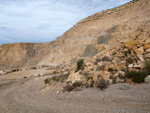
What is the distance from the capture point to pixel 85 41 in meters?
27.9

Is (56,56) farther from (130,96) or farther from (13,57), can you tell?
(130,96)

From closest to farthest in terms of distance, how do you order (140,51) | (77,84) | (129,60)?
(77,84) → (129,60) → (140,51)

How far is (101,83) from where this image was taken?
20.5 feet

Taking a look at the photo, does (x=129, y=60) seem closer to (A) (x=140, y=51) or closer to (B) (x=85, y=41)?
(A) (x=140, y=51)

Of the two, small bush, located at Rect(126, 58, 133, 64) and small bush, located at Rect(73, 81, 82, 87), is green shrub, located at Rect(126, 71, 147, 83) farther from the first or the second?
small bush, located at Rect(73, 81, 82, 87)

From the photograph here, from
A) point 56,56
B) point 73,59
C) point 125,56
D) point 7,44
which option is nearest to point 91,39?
point 73,59

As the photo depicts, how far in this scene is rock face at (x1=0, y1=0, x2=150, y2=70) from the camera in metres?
21.3

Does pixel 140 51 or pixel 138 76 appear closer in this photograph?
pixel 138 76

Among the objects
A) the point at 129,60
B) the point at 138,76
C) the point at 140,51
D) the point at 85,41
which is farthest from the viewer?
the point at 85,41

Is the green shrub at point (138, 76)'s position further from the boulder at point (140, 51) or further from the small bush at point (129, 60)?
the boulder at point (140, 51)

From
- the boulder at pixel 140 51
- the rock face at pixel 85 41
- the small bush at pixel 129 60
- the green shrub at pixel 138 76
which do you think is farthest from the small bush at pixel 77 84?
the rock face at pixel 85 41

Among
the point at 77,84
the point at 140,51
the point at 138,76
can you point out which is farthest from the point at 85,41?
the point at 138,76

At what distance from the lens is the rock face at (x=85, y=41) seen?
837 inches

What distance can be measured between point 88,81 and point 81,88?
622 mm
